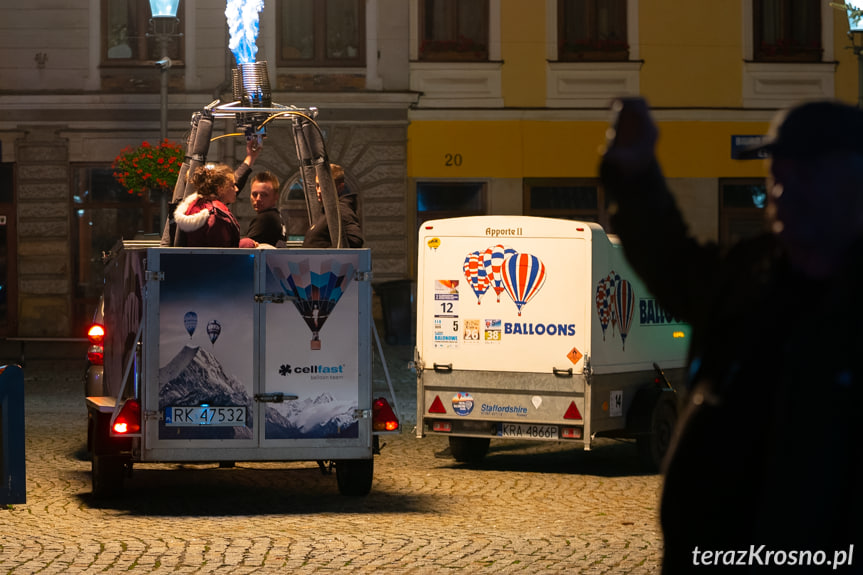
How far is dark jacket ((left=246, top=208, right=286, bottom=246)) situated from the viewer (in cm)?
1082

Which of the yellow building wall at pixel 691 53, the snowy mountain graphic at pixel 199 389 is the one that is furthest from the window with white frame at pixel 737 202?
the snowy mountain graphic at pixel 199 389

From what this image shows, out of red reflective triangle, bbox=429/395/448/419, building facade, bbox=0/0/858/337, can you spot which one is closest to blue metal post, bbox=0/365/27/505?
red reflective triangle, bbox=429/395/448/419

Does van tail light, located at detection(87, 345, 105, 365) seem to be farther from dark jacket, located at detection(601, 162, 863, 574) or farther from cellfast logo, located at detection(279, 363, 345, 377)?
dark jacket, located at detection(601, 162, 863, 574)

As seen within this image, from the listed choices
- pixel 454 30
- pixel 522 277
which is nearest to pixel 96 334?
pixel 522 277

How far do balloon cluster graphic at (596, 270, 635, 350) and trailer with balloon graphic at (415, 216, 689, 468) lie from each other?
0.04 ft

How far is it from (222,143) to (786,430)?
24.2 m

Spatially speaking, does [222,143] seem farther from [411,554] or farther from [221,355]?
[411,554]

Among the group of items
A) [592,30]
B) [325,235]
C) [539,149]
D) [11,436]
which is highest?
[592,30]

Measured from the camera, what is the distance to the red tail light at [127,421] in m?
9.27

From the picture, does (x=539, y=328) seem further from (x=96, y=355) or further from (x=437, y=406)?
(x=96, y=355)

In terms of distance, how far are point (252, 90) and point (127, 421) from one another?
2.69 m

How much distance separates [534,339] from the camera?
446 inches

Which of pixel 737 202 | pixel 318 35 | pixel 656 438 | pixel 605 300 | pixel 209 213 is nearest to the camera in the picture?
pixel 209 213

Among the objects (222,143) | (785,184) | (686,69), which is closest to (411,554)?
(785,184)
